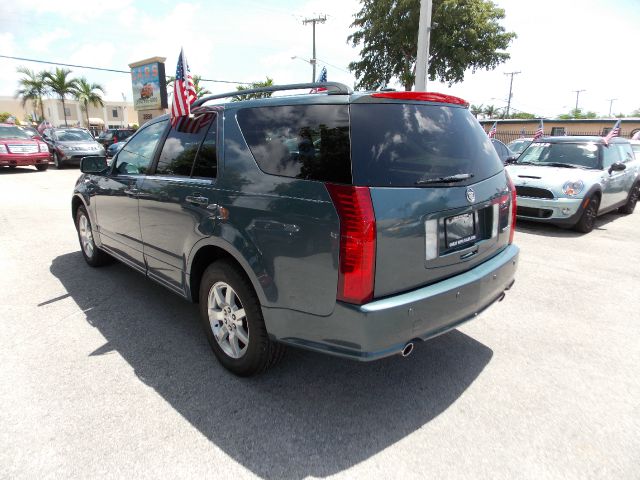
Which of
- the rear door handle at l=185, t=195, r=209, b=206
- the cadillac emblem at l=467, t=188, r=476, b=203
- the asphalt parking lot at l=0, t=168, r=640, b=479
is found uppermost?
the cadillac emblem at l=467, t=188, r=476, b=203

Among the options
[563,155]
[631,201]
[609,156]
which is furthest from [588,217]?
[631,201]

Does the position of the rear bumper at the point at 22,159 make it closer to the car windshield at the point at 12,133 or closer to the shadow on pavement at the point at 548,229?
the car windshield at the point at 12,133

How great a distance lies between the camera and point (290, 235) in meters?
2.26

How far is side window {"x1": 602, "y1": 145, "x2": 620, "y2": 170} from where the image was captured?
777 cm

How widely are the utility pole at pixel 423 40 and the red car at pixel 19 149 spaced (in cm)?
1350

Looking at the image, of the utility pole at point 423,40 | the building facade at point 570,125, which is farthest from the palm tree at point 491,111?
the utility pole at point 423,40

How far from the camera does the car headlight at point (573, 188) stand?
6.96 m

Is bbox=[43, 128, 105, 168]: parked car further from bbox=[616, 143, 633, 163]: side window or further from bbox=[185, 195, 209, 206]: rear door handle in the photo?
bbox=[616, 143, 633, 163]: side window

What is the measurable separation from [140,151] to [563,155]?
294 inches

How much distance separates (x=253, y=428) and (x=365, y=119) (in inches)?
70.5

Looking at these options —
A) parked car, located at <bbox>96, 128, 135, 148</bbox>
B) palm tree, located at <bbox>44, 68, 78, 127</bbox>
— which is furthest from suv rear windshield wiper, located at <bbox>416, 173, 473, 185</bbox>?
palm tree, located at <bbox>44, 68, 78, 127</bbox>

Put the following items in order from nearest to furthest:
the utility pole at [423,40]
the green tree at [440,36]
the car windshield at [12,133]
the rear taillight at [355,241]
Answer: the rear taillight at [355,241]
the utility pole at [423,40]
the car windshield at [12,133]
the green tree at [440,36]

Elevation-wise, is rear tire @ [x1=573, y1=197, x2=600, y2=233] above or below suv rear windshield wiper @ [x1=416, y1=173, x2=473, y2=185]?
below

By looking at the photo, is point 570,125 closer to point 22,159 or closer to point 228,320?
point 22,159
